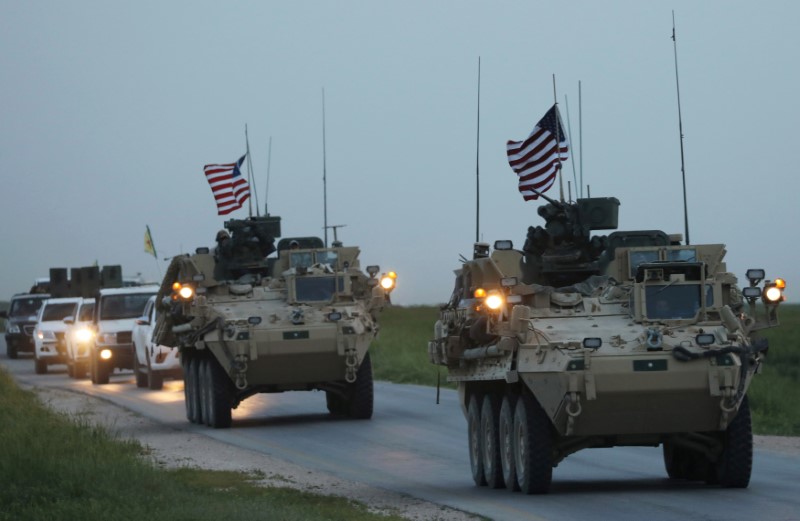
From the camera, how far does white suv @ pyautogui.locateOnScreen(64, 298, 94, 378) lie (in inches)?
1702

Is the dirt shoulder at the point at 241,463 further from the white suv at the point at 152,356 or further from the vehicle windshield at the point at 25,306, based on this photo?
the vehicle windshield at the point at 25,306

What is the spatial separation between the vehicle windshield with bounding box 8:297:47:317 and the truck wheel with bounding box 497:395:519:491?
1664 inches

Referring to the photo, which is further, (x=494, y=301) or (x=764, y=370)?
(x=764, y=370)

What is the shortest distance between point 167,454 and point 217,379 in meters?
4.18

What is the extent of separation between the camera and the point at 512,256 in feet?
60.3

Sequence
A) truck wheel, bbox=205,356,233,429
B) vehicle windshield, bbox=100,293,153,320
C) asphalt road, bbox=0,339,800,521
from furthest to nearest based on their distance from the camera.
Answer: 1. vehicle windshield, bbox=100,293,153,320
2. truck wheel, bbox=205,356,233,429
3. asphalt road, bbox=0,339,800,521

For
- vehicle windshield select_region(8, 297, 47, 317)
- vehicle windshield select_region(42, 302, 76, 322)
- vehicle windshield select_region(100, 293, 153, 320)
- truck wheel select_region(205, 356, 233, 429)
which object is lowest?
truck wheel select_region(205, 356, 233, 429)

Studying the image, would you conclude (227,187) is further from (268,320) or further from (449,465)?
(449,465)

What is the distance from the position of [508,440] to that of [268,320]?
33.1ft

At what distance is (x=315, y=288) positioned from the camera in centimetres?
2695

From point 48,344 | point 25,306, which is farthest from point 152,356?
point 25,306

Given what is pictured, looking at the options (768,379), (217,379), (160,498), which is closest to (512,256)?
(160,498)

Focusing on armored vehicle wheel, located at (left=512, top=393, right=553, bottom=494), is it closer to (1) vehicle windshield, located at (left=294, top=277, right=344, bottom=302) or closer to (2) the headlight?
(2) the headlight

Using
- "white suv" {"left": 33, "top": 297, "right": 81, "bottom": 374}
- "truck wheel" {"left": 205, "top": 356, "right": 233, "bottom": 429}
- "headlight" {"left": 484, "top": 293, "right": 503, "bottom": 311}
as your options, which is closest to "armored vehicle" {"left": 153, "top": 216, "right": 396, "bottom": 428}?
"truck wheel" {"left": 205, "top": 356, "right": 233, "bottom": 429}
